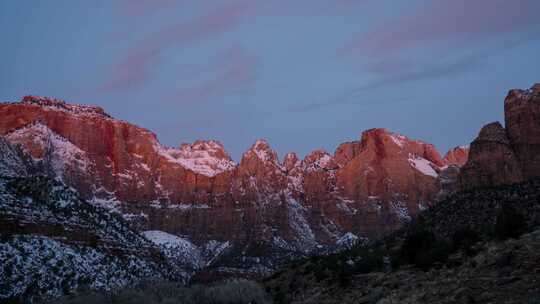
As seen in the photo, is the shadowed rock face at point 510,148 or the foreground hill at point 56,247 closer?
the foreground hill at point 56,247

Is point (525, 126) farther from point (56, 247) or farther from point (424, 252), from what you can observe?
point (56, 247)

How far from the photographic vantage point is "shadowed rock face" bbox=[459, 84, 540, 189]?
256 feet

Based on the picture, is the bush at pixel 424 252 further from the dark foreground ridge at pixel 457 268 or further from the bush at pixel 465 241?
the bush at pixel 465 241

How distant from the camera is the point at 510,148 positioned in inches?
3275

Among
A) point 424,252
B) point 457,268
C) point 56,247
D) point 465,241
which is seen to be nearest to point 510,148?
point 424,252

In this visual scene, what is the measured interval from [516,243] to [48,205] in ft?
195

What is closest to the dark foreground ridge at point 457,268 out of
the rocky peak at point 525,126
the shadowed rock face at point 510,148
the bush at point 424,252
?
the bush at point 424,252

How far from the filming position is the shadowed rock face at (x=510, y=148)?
77906 millimetres

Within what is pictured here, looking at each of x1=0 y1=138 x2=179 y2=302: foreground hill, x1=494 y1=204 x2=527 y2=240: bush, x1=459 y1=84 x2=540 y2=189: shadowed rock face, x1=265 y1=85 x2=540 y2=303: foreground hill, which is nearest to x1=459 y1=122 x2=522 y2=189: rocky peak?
x1=459 y1=84 x2=540 y2=189: shadowed rock face

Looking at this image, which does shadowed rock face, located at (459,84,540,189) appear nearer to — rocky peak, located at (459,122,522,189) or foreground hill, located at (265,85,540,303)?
rocky peak, located at (459,122,522,189)

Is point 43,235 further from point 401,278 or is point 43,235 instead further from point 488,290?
point 488,290

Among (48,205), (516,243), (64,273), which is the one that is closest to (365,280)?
(516,243)

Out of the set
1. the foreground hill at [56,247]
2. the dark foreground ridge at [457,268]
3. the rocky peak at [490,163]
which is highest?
the rocky peak at [490,163]

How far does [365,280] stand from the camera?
136ft
